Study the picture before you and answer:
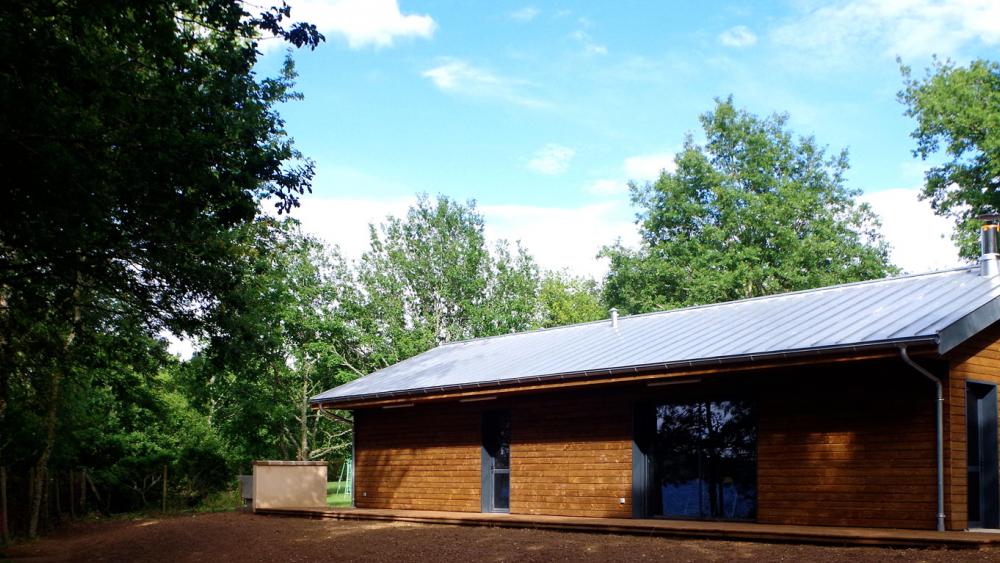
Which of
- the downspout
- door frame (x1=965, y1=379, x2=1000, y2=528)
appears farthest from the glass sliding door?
door frame (x1=965, y1=379, x2=1000, y2=528)

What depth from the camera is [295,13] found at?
29.0 ft

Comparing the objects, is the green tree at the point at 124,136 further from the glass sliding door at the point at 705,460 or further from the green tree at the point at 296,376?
the green tree at the point at 296,376

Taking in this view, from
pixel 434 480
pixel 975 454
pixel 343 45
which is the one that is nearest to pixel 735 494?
pixel 975 454

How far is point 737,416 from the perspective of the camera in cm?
1280

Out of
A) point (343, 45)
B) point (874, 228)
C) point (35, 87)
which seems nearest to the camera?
point (35, 87)

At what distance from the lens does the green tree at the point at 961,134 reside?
2847 cm

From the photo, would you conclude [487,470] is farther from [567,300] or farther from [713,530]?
[567,300]

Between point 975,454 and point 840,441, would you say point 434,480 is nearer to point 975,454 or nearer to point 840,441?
point 840,441

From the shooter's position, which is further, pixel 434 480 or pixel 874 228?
pixel 874 228

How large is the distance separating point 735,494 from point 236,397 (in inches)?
799

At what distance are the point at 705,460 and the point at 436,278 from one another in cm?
2182

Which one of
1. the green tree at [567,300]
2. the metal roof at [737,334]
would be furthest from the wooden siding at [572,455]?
the green tree at [567,300]

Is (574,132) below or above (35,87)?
above

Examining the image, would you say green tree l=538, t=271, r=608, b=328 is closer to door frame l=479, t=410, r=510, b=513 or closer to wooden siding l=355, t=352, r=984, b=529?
door frame l=479, t=410, r=510, b=513
